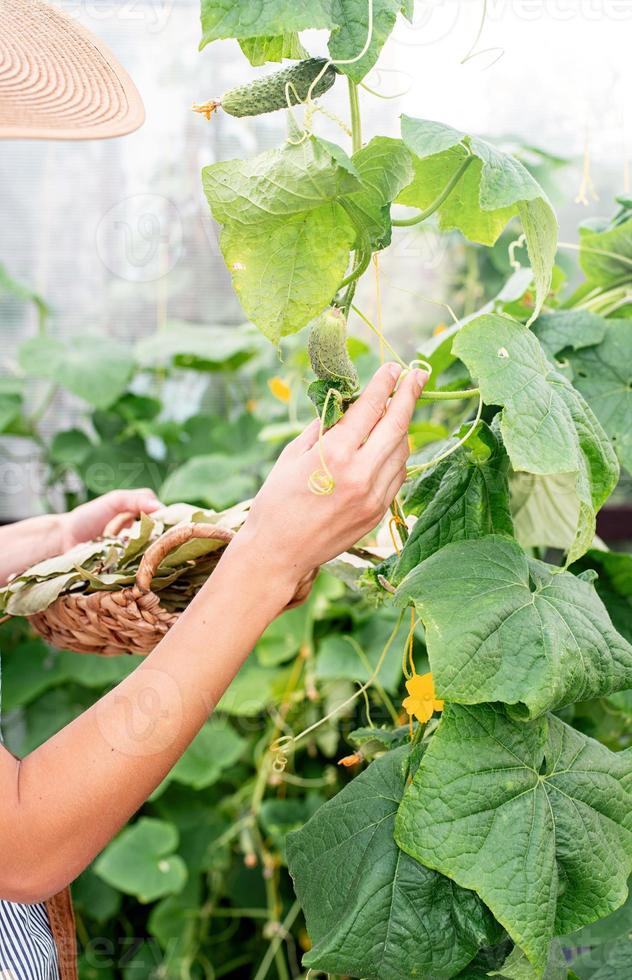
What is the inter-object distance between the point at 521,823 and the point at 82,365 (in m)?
1.16

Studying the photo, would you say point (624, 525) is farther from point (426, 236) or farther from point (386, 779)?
point (386, 779)

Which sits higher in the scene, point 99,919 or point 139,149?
point 139,149

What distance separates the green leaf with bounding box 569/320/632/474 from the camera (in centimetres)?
82

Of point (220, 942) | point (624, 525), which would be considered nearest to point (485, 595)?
point (624, 525)

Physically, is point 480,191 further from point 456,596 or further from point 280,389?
point 280,389

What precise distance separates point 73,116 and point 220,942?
1336mm

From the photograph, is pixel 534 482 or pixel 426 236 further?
pixel 426 236

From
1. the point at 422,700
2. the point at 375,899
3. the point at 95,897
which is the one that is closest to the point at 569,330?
the point at 422,700

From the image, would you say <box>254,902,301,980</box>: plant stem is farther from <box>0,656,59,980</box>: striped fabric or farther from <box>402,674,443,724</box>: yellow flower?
<box>402,674,443,724</box>: yellow flower

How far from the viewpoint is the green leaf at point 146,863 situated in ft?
4.76

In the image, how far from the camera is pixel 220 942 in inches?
63.7

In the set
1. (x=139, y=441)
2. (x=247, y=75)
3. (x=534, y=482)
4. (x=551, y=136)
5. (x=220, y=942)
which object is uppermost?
(x=247, y=75)

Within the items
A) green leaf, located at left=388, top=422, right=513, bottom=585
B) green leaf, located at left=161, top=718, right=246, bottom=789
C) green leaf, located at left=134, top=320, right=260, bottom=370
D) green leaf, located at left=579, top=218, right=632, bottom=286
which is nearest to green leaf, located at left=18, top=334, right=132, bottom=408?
green leaf, located at left=134, top=320, right=260, bottom=370

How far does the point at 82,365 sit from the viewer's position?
158 cm
